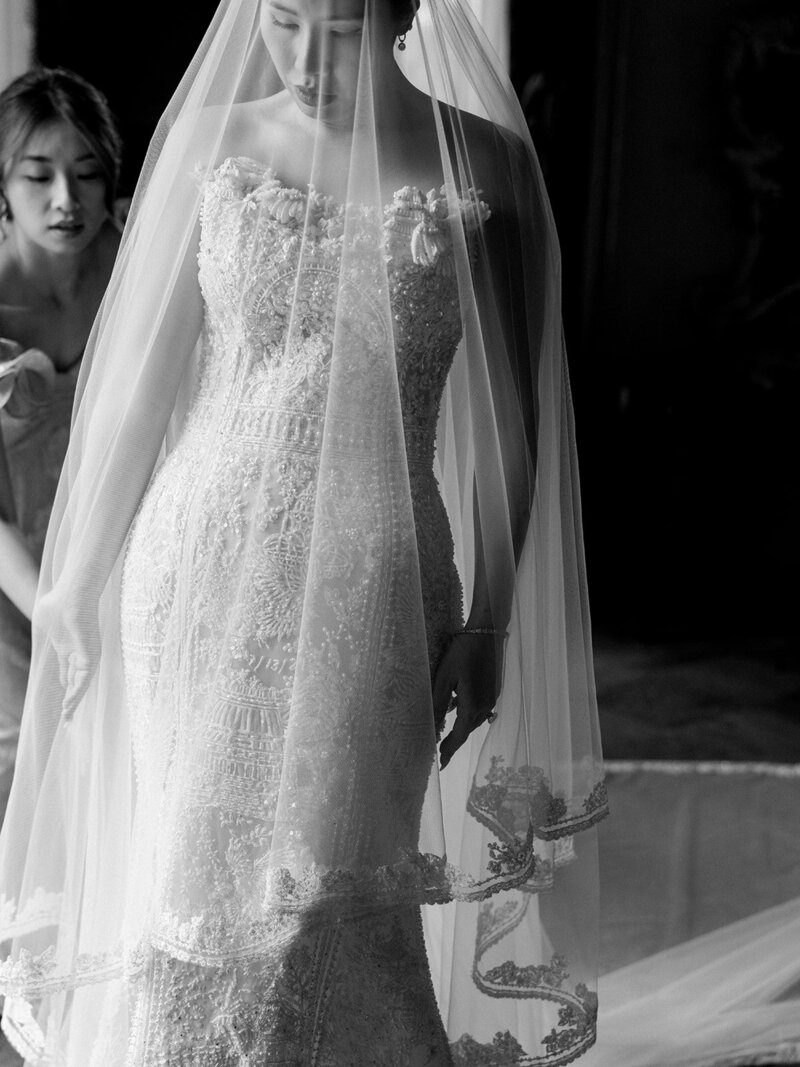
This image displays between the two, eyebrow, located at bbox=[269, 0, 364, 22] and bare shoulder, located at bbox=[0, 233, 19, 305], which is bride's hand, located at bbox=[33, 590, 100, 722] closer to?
eyebrow, located at bbox=[269, 0, 364, 22]

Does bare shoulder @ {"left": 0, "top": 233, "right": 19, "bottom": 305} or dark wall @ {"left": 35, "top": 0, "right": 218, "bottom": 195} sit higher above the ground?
dark wall @ {"left": 35, "top": 0, "right": 218, "bottom": 195}

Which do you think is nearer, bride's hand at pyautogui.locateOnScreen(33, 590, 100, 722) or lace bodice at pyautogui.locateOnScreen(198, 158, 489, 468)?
lace bodice at pyautogui.locateOnScreen(198, 158, 489, 468)

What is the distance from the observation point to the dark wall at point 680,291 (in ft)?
A: 19.4

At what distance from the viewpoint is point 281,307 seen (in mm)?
1521

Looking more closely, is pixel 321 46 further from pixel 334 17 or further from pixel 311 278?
pixel 311 278

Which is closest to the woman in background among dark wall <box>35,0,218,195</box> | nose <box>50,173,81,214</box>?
nose <box>50,173,81,214</box>

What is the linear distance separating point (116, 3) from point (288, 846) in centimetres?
214

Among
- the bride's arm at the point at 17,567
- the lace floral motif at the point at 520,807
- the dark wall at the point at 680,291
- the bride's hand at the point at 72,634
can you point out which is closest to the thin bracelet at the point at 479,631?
the lace floral motif at the point at 520,807

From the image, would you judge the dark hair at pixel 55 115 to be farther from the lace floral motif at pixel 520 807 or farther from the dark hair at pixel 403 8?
the lace floral motif at pixel 520 807

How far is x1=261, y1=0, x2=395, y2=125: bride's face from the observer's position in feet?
4.90

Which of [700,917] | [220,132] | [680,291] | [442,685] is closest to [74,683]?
[442,685]

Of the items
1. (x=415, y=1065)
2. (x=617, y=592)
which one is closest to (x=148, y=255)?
(x=415, y=1065)

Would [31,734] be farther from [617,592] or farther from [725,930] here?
[617,592]

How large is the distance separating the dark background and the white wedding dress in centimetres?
456
